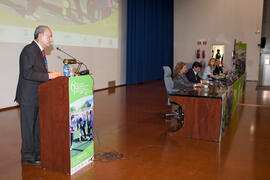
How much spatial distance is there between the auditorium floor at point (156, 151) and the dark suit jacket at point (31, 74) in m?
0.76

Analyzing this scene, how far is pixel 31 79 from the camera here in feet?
8.47

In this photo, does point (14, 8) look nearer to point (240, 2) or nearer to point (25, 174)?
point (25, 174)

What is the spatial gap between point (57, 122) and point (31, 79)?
20.1 inches

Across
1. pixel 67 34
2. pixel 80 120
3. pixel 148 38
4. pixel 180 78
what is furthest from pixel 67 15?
pixel 80 120

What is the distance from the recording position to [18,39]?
5.56 meters

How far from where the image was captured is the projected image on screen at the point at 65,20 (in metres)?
5.36

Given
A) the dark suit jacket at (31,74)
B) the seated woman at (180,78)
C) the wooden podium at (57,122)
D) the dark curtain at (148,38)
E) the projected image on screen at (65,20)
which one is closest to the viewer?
the wooden podium at (57,122)

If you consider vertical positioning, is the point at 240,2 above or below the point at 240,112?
above

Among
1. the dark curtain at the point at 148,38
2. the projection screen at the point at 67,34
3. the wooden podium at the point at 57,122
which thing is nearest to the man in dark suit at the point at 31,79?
the wooden podium at the point at 57,122

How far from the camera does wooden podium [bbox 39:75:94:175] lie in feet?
8.03

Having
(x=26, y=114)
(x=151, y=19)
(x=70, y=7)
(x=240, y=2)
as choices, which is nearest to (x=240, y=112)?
(x=26, y=114)

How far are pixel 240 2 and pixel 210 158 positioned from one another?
10.6 metres

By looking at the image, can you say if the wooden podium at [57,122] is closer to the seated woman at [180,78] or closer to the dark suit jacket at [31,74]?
the dark suit jacket at [31,74]

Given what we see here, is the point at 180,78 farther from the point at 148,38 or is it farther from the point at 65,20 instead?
the point at 148,38
